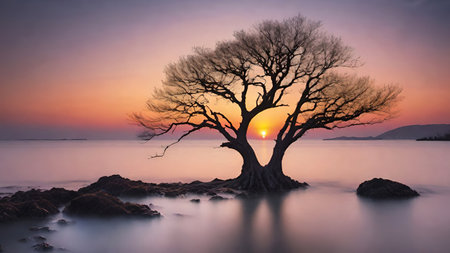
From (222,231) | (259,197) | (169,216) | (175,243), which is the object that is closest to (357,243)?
(222,231)

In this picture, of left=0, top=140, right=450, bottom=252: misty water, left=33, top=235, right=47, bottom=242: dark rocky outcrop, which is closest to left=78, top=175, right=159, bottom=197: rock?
left=0, top=140, right=450, bottom=252: misty water

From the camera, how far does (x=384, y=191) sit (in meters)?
24.9

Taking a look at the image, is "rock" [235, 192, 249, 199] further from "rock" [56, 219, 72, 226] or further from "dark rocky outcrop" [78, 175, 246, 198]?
"rock" [56, 219, 72, 226]

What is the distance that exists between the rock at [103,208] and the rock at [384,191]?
1413 centimetres

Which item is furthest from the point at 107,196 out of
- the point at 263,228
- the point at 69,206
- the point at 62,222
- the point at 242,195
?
the point at 242,195

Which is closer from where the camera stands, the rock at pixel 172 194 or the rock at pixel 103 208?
the rock at pixel 103 208

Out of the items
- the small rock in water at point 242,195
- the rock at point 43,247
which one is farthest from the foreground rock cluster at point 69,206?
the small rock in water at point 242,195

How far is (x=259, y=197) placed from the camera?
80.4 feet

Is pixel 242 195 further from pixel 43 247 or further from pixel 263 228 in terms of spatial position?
pixel 43 247

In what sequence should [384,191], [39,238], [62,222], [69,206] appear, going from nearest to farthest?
[39,238] → [62,222] → [69,206] → [384,191]

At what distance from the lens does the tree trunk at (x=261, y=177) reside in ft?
88.3

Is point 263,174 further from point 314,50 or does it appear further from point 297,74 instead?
point 314,50

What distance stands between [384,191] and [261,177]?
7.75m

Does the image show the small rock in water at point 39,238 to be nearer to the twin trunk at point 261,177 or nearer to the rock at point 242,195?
the rock at point 242,195
